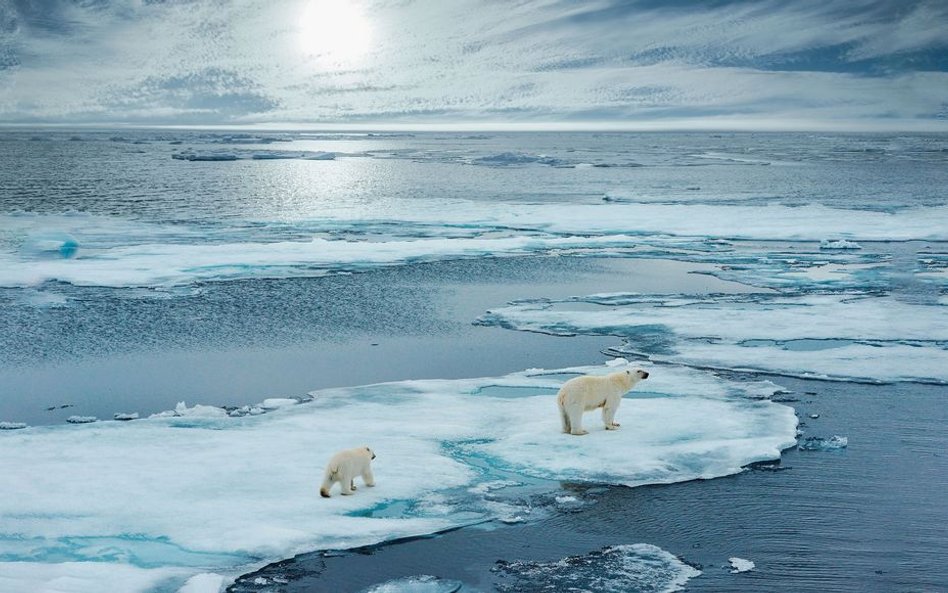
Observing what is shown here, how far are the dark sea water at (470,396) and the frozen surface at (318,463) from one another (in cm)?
3

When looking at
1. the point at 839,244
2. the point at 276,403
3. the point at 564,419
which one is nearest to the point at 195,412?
the point at 276,403

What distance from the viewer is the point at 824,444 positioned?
883 cm

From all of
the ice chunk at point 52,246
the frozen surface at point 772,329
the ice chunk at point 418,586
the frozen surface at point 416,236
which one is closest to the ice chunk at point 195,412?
the ice chunk at point 418,586

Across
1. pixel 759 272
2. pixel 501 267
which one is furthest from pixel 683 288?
pixel 501 267

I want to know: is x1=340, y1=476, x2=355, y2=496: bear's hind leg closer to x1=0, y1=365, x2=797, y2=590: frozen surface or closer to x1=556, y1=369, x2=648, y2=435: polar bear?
x1=0, y1=365, x2=797, y2=590: frozen surface

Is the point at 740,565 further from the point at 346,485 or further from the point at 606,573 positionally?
the point at 346,485

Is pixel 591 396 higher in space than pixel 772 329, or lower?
higher

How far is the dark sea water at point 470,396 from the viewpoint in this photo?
6.66 metres

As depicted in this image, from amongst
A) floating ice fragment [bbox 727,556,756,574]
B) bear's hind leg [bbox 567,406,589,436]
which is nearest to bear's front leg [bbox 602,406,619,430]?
bear's hind leg [bbox 567,406,589,436]

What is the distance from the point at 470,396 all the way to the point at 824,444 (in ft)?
10.9

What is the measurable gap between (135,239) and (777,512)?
752 inches

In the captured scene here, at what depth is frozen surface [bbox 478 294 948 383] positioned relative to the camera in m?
11.6

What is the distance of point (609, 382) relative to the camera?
8.98 metres

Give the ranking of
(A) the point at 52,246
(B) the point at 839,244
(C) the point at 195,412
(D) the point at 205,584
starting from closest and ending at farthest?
(D) the point at 205,584
(C) the point at 195,412
(A) the point at 52,246
(B) the point at 839,244
